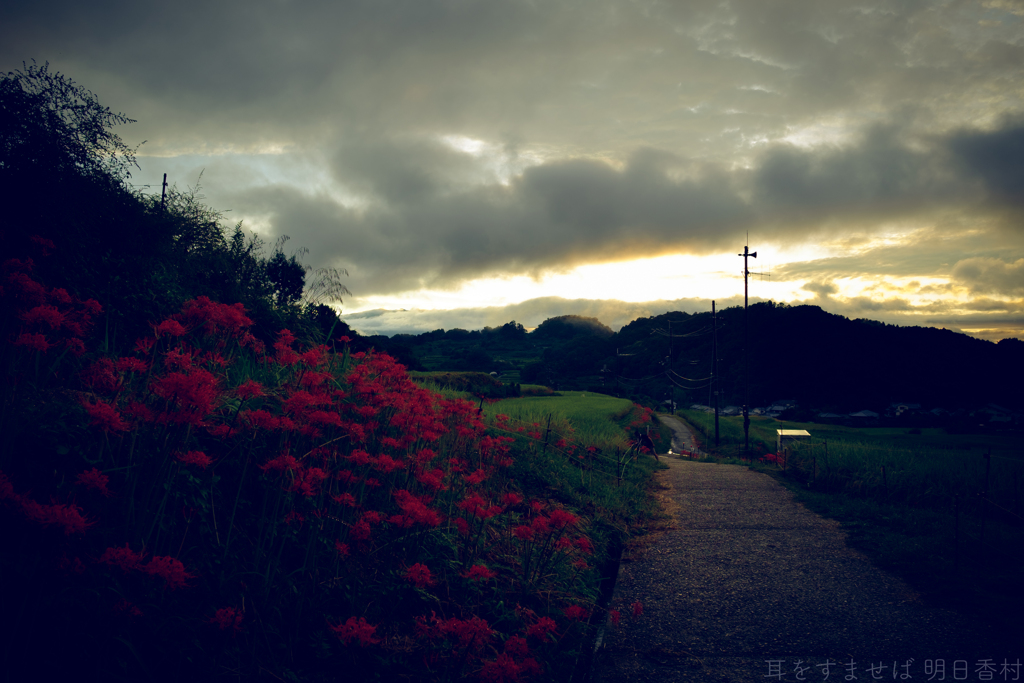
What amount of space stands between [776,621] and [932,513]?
745 centimetres

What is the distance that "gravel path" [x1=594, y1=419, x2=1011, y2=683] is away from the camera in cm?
395

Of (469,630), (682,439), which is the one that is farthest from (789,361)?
(469,630)

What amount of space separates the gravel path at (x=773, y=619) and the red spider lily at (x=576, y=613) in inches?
10.6

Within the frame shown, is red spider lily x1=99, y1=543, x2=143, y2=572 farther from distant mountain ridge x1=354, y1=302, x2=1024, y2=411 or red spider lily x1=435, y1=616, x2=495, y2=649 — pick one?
distant mountain ridge x1=354, y1=302, x2=1024, y2=411

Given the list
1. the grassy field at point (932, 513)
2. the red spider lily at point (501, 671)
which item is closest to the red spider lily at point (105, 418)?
the red spider lily at point (501, 671)

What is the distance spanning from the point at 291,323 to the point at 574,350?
304 ft

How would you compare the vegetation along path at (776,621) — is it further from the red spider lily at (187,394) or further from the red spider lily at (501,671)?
the red spider lily at (187,394)

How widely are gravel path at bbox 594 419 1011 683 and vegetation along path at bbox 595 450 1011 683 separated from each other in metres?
0.01

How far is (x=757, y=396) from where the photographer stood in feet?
223

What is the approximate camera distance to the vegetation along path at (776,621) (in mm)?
3939

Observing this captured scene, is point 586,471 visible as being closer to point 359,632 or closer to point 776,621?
point 776,621

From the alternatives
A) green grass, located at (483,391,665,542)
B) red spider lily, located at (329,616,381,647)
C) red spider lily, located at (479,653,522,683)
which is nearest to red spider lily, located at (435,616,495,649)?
red spider lily, located at (479,653,522,683)

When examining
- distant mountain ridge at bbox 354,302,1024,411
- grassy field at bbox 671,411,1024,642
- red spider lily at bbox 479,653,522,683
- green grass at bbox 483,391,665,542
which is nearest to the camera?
red spider lily at bbox 479,653,522,683

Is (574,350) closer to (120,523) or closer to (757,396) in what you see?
(757,396)
